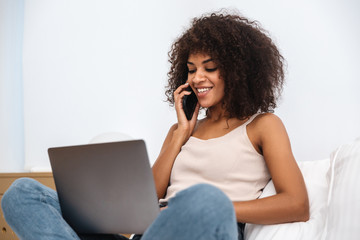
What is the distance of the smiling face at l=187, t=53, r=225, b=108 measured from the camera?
1.48m

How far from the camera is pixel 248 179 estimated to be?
133cm

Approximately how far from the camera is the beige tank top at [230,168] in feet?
4.36

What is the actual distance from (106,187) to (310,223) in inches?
22.4

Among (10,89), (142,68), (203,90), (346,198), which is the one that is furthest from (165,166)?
(10,89)

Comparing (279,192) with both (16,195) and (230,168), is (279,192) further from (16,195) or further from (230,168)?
(16,195)

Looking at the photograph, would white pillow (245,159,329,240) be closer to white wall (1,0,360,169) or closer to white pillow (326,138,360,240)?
white pillow (326,138,360,240)

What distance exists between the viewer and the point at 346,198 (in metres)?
1.10

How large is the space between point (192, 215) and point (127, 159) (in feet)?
0.75

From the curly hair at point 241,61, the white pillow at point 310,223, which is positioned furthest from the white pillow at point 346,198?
the curly hair at point 241,61

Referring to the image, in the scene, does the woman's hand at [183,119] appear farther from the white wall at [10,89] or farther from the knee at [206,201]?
the white wall at [10,89]

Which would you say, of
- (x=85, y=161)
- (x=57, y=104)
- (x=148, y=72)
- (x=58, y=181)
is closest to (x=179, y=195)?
(x=85, y=161)

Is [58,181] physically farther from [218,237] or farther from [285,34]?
[285,34]

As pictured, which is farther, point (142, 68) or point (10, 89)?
point (10, 89)

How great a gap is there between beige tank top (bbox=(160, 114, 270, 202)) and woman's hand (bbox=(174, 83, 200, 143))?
0.13 m
